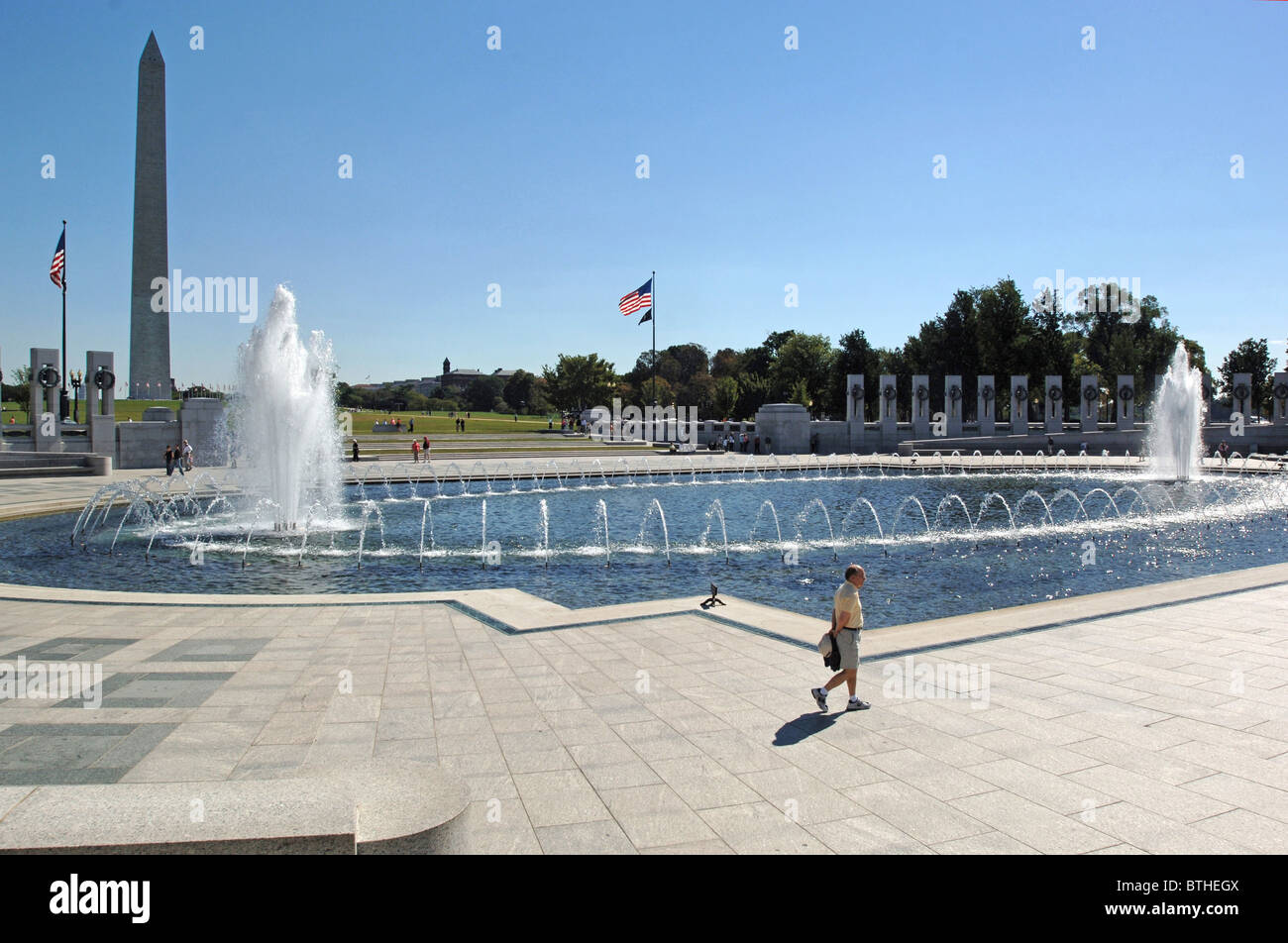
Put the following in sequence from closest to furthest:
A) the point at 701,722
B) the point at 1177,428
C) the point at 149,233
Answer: the point at 701,722 → the point at 1177,428 → the point at 149,233

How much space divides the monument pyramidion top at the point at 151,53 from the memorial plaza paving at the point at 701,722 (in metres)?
53.2

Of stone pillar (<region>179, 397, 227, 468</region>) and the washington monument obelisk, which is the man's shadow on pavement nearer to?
stone pillar (<region>179, 397, 227, 468</region>)

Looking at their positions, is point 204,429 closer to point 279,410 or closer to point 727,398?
point 279,410

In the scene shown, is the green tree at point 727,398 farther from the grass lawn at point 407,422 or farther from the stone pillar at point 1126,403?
the stone pillar at point 1126,403

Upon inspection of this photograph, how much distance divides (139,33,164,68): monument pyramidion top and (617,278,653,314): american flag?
107 ft

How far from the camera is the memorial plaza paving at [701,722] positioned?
4641 mm

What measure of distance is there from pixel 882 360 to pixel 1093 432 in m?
33.8

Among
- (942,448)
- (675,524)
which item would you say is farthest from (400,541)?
(942,448)

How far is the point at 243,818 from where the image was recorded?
3.55m

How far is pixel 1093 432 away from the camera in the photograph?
176 ft

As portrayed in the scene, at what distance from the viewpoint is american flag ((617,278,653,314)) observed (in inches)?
1868

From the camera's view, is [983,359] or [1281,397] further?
[983,359]

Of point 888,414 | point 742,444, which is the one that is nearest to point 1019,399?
point 888,414

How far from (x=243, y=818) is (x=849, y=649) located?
178 inches
